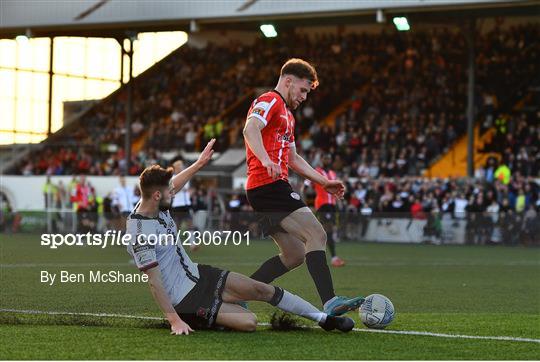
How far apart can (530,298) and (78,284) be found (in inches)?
207

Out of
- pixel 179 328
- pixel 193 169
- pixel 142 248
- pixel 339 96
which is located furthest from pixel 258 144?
pixel 339 96

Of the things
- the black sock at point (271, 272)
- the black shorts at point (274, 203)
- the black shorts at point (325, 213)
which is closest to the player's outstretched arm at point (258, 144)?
the black shorts at point (274, 203)

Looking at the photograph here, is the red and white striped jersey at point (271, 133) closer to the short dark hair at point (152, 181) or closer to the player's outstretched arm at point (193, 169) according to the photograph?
the player's outstretched arm at point (193, 169)

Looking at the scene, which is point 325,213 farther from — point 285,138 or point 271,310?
point 285,138

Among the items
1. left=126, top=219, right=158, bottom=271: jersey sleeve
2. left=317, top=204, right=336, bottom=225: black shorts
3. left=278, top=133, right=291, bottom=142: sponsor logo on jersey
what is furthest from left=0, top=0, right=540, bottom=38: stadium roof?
left=126, top=219, right=158, bottom=271: jersey sleeve

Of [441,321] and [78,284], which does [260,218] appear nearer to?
[441,321]

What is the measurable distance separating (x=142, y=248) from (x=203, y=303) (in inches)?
26.1

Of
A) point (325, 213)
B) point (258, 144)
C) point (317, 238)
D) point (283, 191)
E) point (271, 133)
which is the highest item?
point (271, 133)

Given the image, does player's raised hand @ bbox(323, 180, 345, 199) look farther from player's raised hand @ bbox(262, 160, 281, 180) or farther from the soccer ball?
the soccer ball

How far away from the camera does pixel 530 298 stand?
13234 millimetres

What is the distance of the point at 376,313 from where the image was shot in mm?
9078

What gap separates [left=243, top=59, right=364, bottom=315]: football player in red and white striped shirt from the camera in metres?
9.09

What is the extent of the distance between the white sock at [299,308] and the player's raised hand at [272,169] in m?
0.95

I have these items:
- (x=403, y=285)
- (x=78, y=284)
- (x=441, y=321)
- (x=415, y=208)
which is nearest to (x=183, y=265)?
(x=441, y=321)
